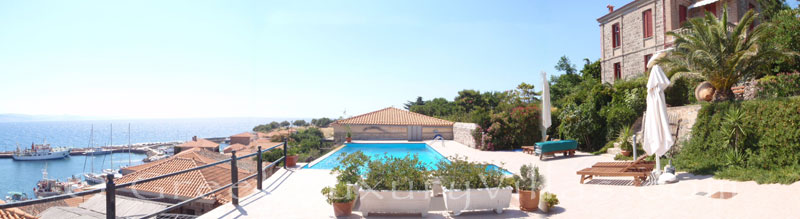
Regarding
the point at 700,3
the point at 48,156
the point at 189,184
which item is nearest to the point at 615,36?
the point at 700,3

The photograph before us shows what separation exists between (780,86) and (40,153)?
10051cm

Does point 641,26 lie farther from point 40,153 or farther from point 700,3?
point 40,153

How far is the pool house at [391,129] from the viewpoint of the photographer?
24.9m

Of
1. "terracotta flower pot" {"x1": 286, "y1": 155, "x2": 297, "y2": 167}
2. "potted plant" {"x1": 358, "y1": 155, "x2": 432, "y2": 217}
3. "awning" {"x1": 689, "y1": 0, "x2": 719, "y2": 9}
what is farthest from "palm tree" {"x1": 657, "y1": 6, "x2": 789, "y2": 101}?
"terracotta flower pot" {"x1": 286, "y1": 155, "x2": 297, "y2": 167}

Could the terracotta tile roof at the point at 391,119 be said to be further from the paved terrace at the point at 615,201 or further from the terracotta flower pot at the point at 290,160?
the paved terrace at the point at 615,201

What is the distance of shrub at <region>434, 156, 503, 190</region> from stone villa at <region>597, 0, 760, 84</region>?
17.2 meters

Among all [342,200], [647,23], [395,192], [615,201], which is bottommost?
[615,201]

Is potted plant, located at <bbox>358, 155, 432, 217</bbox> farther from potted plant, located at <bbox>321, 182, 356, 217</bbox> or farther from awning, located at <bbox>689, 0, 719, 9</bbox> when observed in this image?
awning, located at <bbox>689, 0, 719, 9</bbox>

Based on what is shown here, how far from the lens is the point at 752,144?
8.00 m

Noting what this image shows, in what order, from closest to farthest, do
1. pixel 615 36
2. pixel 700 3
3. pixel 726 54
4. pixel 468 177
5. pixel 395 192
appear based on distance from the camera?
1. pixel 395 192
2. pixel 468 177
3. pixel 726 54
4. pixel 700 3
5. pixel 615 36

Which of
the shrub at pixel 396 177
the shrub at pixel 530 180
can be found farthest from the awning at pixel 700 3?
the shrub at pixel 396 177

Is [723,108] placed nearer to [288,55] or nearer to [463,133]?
[463,133]

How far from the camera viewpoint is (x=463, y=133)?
2081cm

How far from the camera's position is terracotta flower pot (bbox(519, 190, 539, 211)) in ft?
17.2
